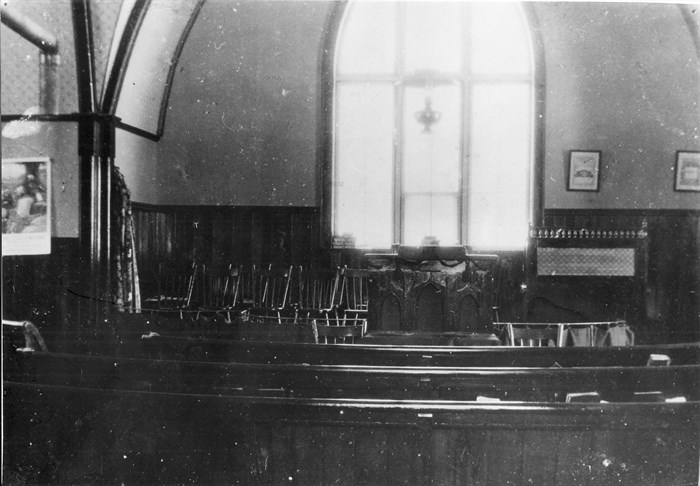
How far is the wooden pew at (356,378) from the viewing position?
108 inches

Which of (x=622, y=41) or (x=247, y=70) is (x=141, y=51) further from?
(x=622, y=41)

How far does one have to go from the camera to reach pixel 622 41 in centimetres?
748

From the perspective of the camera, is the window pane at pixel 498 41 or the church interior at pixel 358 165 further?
the window pane at pixel 498 41

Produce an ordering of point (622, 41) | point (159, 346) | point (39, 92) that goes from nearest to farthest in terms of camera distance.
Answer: point (159, 346)
point (39, 92)
point (622, 41)

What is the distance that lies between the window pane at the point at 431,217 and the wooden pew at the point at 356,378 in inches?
196

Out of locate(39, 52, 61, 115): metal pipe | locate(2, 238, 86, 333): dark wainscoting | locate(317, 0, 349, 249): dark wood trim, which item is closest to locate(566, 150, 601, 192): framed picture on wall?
locate(317, 0, 349, 249): dark wood trim

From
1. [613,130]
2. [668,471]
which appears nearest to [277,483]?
[668,471]

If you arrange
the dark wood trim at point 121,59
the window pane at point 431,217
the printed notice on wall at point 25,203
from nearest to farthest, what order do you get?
the printed notice on wall at point 25,203 → the dark wood trim at point 121,59 → the window pane at point 431,217

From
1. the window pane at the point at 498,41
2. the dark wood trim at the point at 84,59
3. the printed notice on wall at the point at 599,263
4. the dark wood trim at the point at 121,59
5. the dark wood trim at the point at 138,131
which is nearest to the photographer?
the dark wood trim at the point at 84,59

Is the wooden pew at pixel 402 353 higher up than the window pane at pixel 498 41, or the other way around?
the window pane at pixel 498 41

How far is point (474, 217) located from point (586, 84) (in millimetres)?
2342

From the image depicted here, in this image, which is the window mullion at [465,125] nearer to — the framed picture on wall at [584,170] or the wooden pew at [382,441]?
the framed picture on wall at [584,170]

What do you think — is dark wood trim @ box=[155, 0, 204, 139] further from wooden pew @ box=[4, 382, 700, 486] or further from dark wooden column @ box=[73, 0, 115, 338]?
wooden pew @ box=[4, 382, 700, 486]

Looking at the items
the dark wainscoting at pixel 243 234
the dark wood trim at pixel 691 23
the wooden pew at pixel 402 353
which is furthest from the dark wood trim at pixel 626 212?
the wooden pew at pixel 402 353
